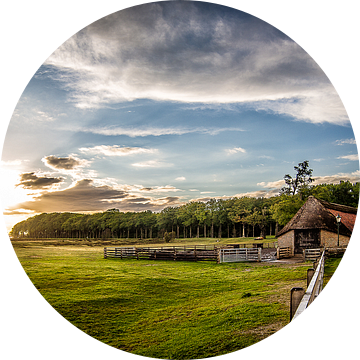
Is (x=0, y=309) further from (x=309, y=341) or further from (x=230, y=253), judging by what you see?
(x=230, y=253)

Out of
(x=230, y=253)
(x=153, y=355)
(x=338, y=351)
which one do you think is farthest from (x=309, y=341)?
(x=230, y=253)

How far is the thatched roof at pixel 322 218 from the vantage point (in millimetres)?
26109

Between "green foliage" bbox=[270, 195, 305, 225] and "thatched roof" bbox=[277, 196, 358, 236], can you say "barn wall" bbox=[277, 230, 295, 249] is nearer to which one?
"thatched roof" bbox=[277, 196, 358, 236]

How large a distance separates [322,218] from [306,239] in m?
2.53

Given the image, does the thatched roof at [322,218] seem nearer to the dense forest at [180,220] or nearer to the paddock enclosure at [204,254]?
the paddock enclosure at [204,254]

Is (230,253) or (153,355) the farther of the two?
(230,253)

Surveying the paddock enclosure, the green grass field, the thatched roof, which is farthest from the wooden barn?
the green grass field

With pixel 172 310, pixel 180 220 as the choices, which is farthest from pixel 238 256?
pixel 180 220

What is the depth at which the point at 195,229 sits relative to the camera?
7844 centimetres

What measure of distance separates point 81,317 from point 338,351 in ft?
26.6

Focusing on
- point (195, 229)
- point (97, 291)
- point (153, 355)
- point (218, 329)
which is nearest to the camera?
point (153, 355)

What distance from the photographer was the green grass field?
621cm

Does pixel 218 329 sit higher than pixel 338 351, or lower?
lower

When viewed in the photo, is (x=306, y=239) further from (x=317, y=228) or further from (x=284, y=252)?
(x=284, y=252)
